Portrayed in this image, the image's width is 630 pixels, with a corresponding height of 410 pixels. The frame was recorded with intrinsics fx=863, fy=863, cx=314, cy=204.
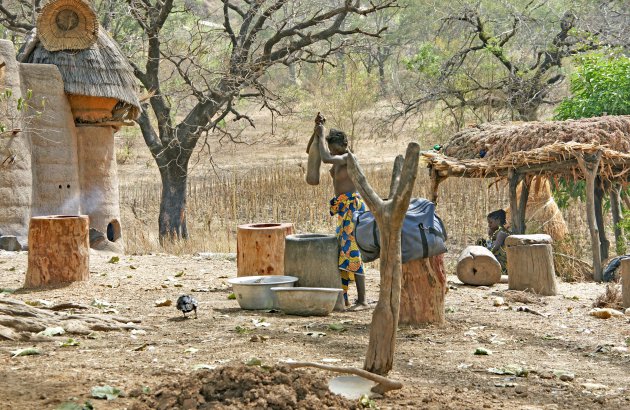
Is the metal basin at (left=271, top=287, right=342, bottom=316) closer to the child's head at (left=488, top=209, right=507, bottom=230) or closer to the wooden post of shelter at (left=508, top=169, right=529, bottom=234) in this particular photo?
the wooden post of shelter at (left=508, top=169, right=529, bottom=234)

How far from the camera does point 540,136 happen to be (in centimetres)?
1198

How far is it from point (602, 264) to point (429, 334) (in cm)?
667

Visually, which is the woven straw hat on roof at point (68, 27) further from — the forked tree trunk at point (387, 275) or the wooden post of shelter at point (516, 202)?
the forked tree trunk at point (387, 275)

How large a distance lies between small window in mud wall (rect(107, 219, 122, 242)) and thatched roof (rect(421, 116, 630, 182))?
5.01 metres

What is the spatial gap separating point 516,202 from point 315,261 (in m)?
5.49

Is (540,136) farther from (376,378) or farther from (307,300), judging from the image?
(376,378)

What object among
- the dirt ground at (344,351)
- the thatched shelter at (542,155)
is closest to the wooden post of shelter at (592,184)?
the thatched shelter at (542,155)

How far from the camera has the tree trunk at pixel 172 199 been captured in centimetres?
1664

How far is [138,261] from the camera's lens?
11680 millimetres

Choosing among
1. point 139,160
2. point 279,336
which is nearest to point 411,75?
point 139,160

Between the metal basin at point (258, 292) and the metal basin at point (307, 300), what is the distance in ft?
0.55

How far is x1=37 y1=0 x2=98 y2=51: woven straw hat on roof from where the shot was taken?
41.7 feet

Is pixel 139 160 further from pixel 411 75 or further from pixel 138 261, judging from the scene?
pixel 138 261

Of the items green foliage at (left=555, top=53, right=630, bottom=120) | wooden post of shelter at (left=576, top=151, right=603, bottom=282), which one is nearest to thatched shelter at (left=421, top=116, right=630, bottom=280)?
wooden post of shelter at (left=576, top=151, right=603, bottom=282)
